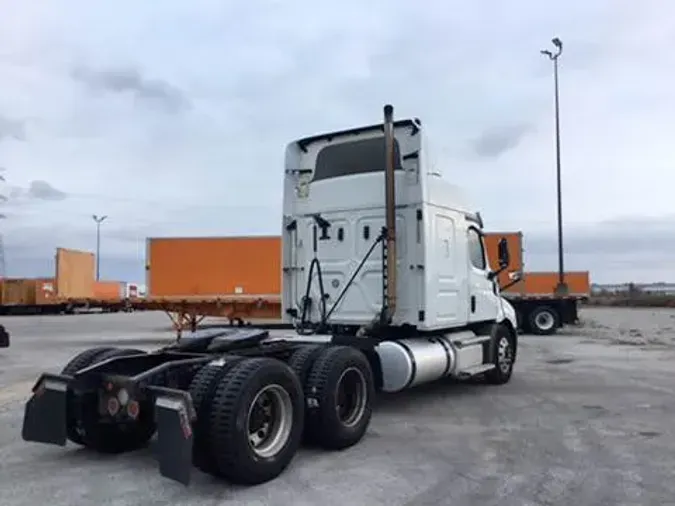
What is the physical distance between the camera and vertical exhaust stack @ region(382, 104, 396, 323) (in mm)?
8273

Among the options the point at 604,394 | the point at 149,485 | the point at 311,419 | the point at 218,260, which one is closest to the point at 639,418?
the point at 604,394

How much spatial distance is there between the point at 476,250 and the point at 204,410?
6.08 metres

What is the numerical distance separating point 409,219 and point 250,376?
3.96 meters

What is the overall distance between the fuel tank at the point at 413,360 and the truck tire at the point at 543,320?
48.9ft

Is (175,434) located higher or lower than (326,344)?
lower

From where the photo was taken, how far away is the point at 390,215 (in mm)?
8359

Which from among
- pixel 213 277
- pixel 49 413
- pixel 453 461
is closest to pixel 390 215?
pixel 453 461

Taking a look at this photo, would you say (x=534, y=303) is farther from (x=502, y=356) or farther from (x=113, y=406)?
(x=113, y=406)

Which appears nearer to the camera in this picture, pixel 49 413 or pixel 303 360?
pixel 49 413

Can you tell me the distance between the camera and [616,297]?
64.0m

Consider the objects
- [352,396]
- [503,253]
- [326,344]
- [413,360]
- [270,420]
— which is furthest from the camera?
[503,253]

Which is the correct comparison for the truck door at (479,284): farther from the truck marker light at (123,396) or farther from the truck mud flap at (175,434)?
the truck mud flap at (175,434)

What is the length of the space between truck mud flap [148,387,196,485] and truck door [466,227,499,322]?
5.71 meters

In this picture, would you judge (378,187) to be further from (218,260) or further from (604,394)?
(218,260)
